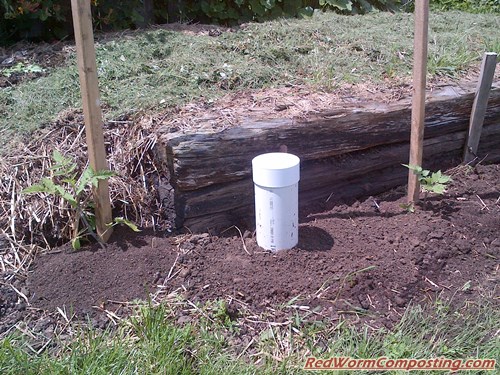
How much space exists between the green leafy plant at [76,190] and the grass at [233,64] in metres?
0.53

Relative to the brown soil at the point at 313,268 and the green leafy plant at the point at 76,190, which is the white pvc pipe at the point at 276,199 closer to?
the brown soil at the point at 313,268

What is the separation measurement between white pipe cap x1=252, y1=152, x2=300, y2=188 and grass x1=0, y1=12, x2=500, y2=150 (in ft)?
3.03

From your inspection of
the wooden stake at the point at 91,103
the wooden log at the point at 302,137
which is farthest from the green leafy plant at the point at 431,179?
the wooden stake at the point at 91,103

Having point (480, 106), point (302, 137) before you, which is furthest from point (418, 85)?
point (480, 106)

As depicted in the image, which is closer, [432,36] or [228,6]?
[432,36]

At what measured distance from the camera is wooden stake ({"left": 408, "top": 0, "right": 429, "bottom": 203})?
3283 millimetres

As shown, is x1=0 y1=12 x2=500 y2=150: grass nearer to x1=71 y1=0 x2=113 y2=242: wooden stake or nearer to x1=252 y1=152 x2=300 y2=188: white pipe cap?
x1=71 y1=0 x2=113 y2=242: wooden stake

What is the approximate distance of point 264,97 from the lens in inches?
153

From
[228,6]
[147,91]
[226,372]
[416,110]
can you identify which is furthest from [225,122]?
[228,6]

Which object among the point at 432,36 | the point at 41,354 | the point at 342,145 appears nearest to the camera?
the point at 41,354

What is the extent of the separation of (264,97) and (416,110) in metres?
0.98

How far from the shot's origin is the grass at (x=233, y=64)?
3908 mm

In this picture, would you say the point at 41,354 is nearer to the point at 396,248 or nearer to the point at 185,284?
the point at 185,284

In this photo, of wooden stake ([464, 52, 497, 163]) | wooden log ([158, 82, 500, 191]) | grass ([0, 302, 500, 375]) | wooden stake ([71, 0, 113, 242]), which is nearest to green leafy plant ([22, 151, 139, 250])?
wooden stake ([71, 0, 113, 242])
